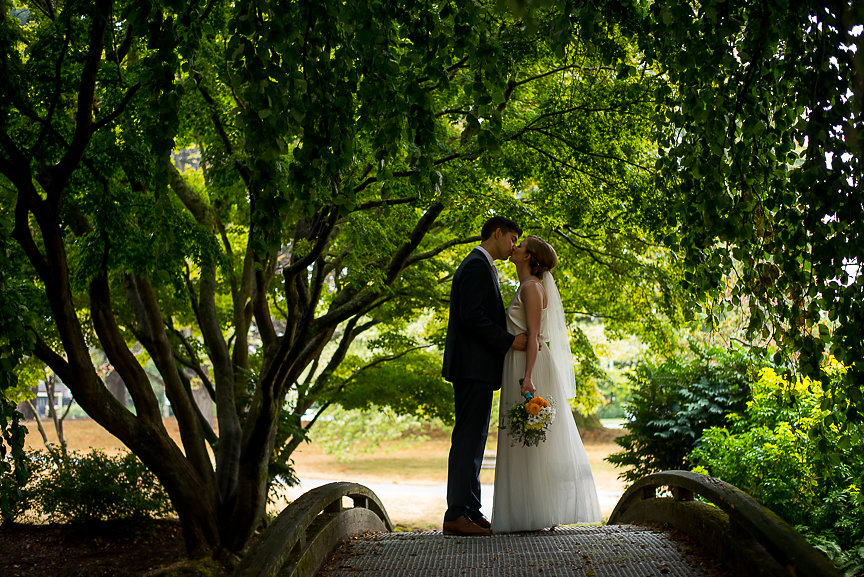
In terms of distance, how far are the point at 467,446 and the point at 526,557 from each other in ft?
3.09

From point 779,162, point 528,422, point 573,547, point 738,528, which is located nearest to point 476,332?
point 528,422

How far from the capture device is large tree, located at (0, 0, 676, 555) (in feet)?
10.2

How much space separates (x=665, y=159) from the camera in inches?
156

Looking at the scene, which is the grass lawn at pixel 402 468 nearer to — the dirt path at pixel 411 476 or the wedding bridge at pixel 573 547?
the dirt path at pixel 411 476

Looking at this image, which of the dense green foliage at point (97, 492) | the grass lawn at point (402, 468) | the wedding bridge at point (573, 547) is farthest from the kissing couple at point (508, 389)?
the grass lawn at point (402, 468)

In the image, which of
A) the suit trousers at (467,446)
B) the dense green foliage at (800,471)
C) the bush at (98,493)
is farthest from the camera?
the bush at (98,493)

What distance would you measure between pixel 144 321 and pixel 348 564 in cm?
515

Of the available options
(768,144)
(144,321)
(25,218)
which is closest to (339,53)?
(768,144)

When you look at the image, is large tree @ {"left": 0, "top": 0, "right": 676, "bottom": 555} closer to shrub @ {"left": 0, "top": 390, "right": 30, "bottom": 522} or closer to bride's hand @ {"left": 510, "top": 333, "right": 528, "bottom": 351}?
shrub @ {"left": 0, "top": 390, "right": 30, "bottom": 522}

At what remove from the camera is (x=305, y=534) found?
13.6 feet

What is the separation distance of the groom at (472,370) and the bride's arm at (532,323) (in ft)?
0.26

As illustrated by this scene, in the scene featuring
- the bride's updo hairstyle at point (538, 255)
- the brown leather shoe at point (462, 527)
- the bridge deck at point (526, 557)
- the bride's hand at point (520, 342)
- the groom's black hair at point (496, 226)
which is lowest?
the bridge deck at point (526, 557)

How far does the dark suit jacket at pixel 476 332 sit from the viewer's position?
5.28 metres

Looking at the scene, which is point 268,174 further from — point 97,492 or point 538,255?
point 97,492
